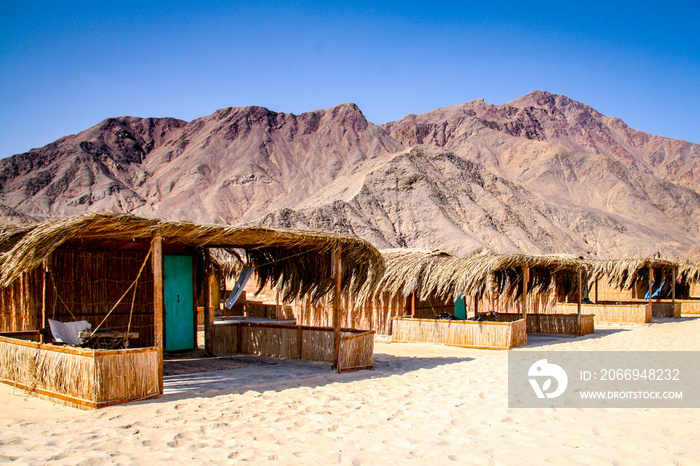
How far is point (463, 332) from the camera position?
12.1 meters

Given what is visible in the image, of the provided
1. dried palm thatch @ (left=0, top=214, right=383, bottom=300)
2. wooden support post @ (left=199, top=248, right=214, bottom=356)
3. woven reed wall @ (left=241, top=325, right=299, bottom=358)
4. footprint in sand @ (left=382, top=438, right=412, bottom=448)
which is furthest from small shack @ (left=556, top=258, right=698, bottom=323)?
footprint in sand @ (left=382, top=438, right=412, bottom=448)

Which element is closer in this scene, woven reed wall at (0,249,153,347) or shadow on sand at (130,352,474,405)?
shadow on sand at (130,352,474,405)

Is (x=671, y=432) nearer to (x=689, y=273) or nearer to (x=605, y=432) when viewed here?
(x=605, y=432)

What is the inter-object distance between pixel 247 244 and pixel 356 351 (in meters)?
2.46

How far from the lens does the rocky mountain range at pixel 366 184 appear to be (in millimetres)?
45688

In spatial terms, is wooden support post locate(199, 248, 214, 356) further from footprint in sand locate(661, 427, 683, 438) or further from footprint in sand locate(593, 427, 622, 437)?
footprint in sand locate(661, 427, 683, 438)

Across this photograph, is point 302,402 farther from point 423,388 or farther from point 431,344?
point 431,344

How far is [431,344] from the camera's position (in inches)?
496

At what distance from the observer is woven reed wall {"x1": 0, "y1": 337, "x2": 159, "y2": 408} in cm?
580

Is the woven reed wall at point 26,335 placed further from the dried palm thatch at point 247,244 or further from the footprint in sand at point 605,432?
the footprint in sand at point 605,432

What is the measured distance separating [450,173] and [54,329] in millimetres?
47677

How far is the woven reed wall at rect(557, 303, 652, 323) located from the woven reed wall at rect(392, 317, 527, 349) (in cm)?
663

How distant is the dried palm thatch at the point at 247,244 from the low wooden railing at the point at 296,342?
2.29 feet

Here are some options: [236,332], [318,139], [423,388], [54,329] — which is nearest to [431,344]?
[236,332]
